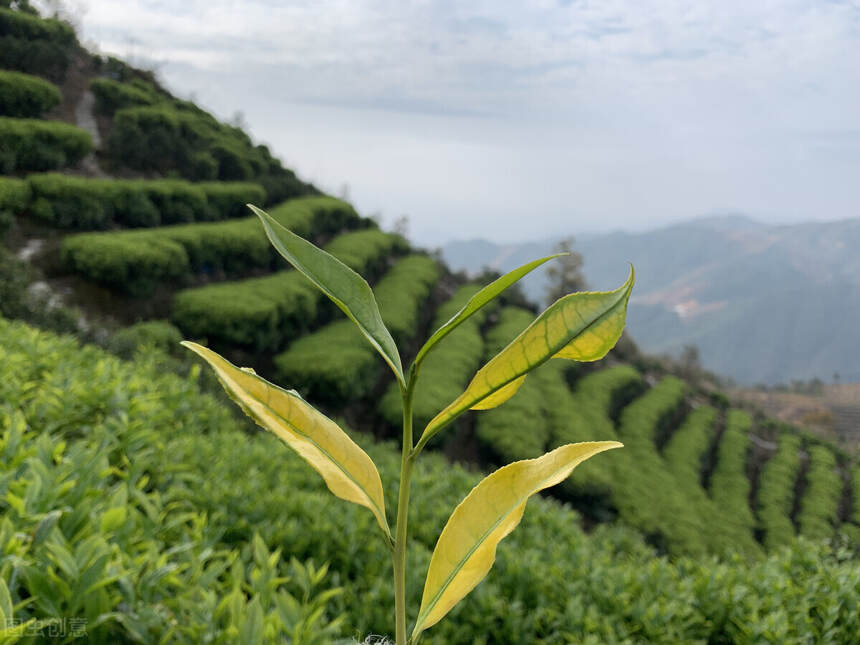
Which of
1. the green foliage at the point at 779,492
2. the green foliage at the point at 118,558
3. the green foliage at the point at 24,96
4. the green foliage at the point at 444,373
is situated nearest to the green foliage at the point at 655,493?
the green foliage at the point at 779,492

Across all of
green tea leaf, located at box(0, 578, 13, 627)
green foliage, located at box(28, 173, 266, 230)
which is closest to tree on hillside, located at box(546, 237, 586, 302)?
green foliage, located at box(28, 173, 266, 230)

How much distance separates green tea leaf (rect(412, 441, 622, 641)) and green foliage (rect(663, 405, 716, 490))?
17.5m

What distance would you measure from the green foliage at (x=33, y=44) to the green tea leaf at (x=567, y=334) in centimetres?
1647

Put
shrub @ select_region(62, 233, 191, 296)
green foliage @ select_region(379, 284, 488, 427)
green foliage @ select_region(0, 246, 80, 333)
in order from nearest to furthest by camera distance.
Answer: green foliage @ select_region(0, 246, 80, 333), shrub @ select_region(62, 233, 191, 296), green foliage @ select_region(379, 284, 488, 427)

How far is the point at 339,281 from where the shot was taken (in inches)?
25.0

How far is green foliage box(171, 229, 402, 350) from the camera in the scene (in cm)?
974

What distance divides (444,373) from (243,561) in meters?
10.8

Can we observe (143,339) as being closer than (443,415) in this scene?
No

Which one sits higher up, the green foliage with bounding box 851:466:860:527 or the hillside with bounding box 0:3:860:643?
the hillside with bounding box 0:3:860:643

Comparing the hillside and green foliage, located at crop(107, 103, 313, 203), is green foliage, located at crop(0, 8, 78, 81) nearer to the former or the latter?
the hillside

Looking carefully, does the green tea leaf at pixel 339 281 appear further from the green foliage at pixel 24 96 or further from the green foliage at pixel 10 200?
the green foliage at pixel 24 96

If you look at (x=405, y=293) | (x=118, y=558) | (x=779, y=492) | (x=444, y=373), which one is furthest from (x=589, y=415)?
(x=118, y=558)

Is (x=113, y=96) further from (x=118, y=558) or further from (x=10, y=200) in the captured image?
(x=118, y=558)

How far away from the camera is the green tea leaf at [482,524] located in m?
0.63
